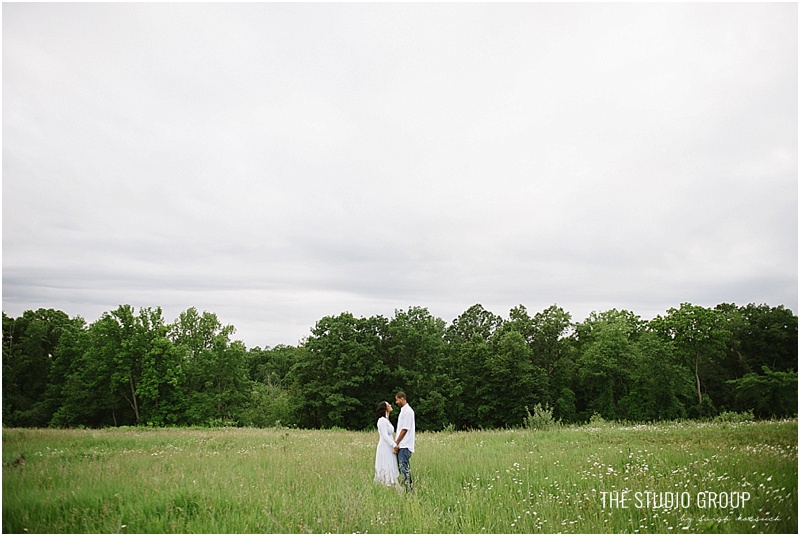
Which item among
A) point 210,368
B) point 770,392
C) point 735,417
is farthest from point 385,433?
point 210,368

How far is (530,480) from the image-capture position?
20.1 ft

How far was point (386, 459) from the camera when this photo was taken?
6570 mm

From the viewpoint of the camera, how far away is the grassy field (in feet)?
15.6

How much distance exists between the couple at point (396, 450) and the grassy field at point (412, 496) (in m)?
0.34

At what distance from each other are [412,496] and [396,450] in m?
0.81

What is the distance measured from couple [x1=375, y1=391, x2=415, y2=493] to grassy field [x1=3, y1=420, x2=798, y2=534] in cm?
34

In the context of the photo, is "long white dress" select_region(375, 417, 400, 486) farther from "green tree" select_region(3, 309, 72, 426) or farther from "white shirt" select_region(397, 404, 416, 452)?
"green tree" select_region(3, 309, 72, 426)

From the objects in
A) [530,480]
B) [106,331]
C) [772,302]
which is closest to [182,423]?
[106,331]

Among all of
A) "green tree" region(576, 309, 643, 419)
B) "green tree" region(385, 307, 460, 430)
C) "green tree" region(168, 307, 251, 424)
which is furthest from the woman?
"green tree" region(576, 309, 643, 419)

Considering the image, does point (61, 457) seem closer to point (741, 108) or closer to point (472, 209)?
point (472, 209)

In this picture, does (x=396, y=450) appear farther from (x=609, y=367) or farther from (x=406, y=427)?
(x=609, y=367)

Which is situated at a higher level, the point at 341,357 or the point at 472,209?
the point at 472,209

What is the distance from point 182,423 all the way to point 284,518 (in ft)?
71.2

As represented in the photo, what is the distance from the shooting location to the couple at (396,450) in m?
6.43
